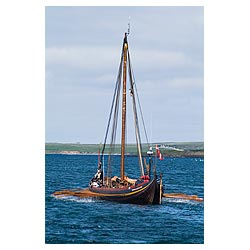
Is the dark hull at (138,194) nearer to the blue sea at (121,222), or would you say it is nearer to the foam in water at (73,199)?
the blue sea at (121,222)

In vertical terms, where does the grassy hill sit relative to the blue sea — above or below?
above

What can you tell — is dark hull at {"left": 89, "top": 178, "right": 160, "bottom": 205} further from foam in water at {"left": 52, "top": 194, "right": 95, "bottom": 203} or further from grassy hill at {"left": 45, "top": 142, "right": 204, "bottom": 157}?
grassy hill at {"left": 45, "top": 142, "right": 204, "bottom": 157}

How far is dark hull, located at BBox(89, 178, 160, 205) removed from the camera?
20.3 m

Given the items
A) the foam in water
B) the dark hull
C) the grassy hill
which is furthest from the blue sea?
the grassy hill

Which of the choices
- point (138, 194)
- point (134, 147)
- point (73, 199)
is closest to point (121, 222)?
point (138, 194)

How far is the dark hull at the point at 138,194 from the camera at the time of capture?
2027 centimetres

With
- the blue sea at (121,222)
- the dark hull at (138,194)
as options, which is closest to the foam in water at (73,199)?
the blue sea at (121,222)
